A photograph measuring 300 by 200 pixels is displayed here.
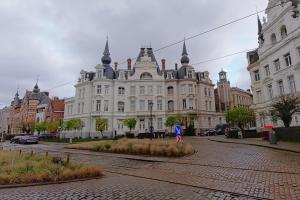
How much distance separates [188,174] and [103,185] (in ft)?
12.0

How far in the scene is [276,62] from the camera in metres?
31.7

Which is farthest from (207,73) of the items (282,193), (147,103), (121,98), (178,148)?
(282,193)

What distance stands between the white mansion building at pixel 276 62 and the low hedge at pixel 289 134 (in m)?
4.62

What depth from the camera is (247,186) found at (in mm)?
7621

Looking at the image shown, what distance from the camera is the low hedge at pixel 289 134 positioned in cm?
2200

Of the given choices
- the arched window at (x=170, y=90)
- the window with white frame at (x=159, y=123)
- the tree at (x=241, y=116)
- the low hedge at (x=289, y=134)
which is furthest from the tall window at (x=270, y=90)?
the window with white frame at (x=159, y=123)

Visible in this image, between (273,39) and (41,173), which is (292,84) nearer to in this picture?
(273,39)

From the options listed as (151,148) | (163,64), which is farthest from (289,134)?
(163,64)

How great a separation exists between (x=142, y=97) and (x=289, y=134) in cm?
3309

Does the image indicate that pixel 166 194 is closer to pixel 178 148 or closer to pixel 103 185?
pixel 103 185

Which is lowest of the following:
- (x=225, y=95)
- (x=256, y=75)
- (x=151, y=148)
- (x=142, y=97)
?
(x=151, y=148)

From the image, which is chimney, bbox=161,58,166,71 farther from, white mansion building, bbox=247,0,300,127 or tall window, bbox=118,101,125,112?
white mansion building, bbox=247,0,300,127

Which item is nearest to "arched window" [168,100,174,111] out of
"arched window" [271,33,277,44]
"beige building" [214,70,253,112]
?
"arched window" [271,33,277,44]

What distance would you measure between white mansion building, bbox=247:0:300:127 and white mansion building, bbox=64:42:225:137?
646 inches
